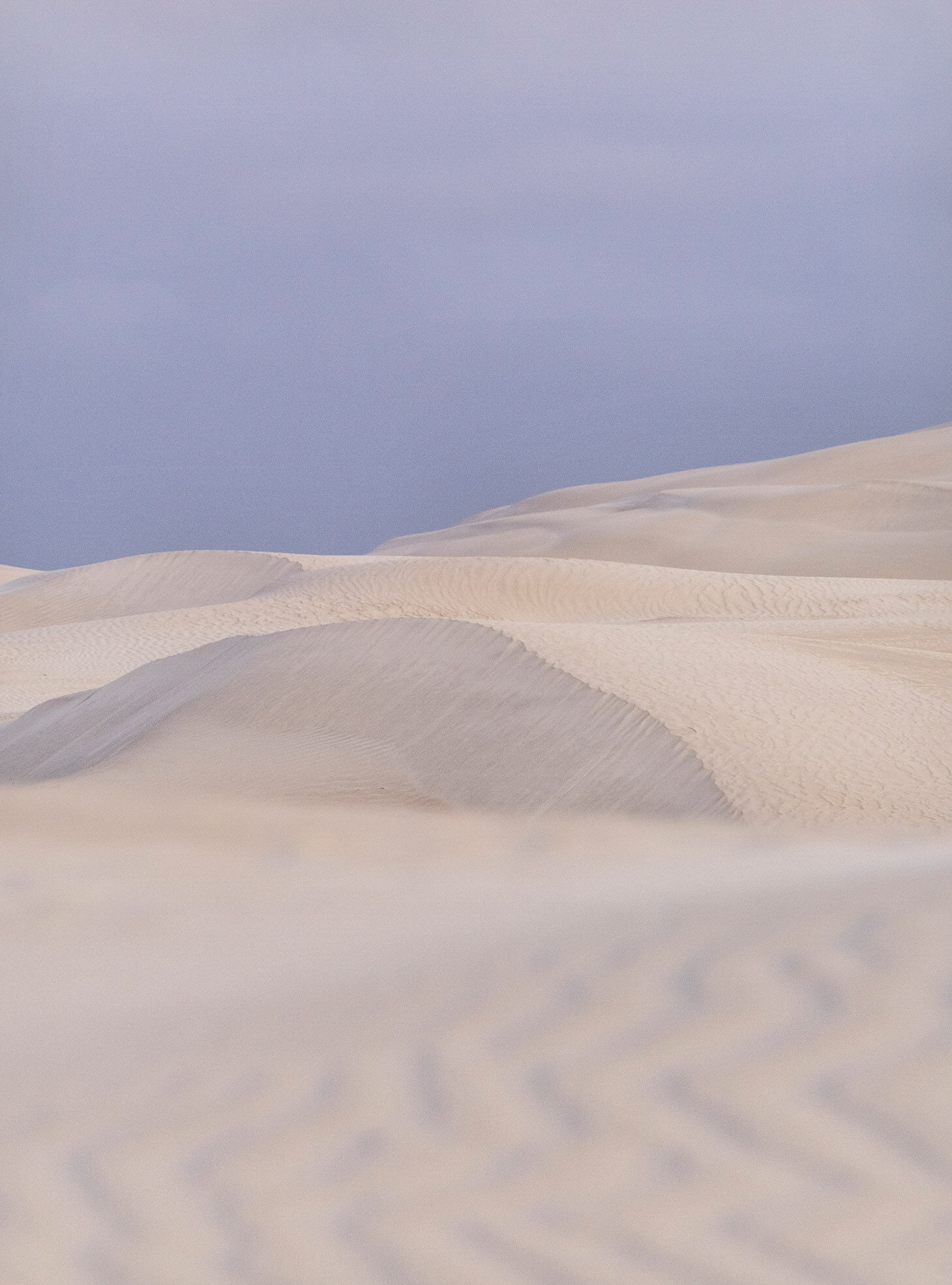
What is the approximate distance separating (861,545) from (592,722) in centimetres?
1801

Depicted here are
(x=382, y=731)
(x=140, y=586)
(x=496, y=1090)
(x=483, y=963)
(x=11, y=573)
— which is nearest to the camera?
(x=496, y=1090)

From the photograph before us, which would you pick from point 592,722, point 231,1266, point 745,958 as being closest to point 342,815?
point 592,722

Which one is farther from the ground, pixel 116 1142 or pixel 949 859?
pixel 116 1142

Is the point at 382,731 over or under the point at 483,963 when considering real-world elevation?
under

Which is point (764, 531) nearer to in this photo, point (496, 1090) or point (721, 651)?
point (721, 651)

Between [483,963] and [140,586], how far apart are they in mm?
20633

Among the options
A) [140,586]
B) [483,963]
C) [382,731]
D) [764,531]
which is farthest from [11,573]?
[483,963]

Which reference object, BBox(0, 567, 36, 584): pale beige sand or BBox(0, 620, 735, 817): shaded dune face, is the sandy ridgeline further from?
BBox(0, 567, 36, 584): pale beige sand

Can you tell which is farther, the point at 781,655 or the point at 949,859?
the point at 781,655

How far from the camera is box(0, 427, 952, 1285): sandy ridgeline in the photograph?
6.24 ft

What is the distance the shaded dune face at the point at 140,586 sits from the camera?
2169 cm

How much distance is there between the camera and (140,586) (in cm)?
2283

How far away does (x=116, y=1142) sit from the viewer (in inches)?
91.6

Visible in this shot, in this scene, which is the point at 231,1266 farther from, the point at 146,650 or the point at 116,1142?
the point at 146,650
